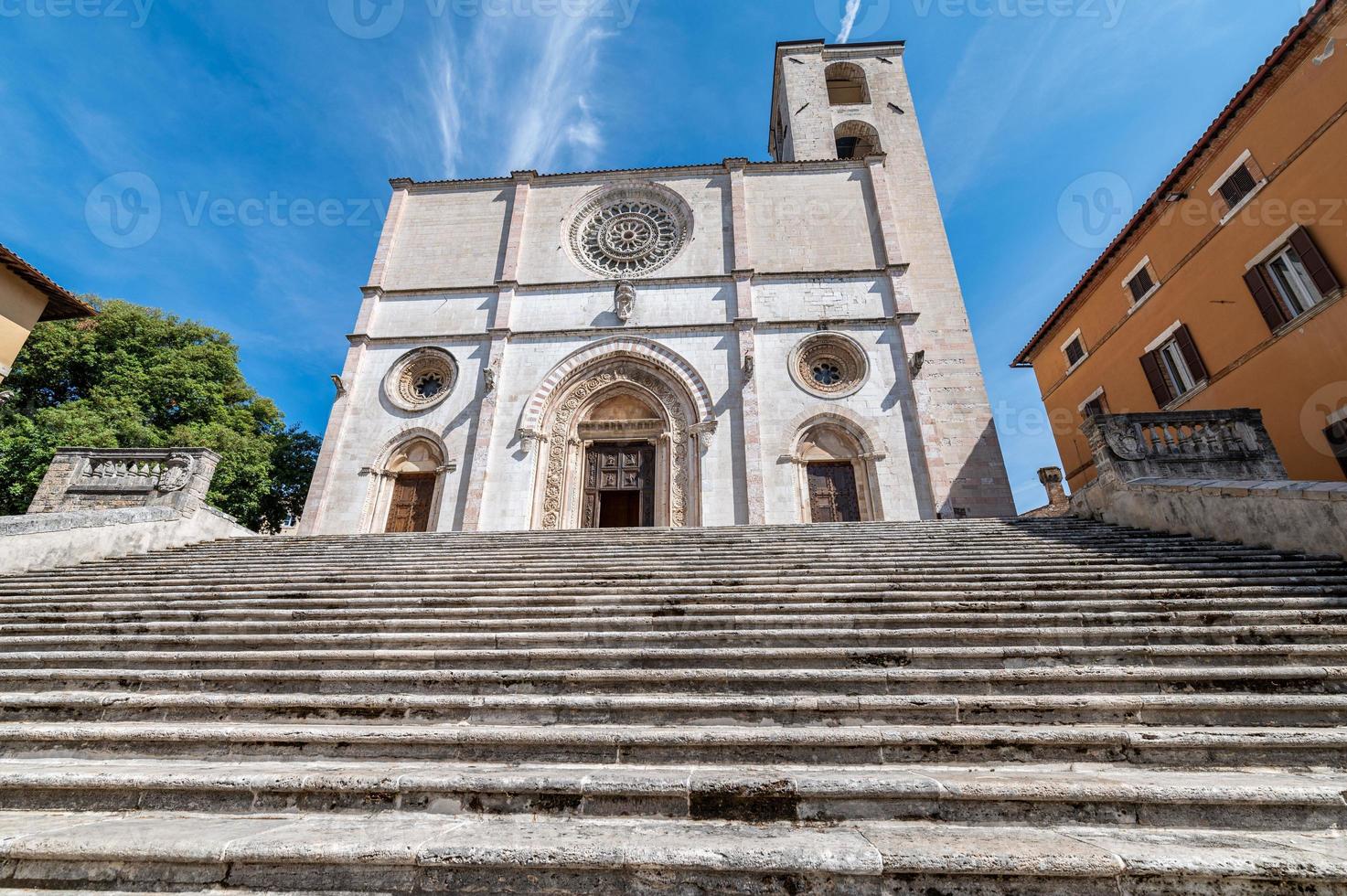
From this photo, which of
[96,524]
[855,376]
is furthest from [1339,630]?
[96,524]

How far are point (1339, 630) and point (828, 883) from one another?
14.5 ft

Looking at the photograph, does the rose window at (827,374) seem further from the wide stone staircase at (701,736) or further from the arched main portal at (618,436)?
the wide stone staircase at (701,736)

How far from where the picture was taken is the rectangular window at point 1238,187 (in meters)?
10.4

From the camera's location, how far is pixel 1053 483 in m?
17.2

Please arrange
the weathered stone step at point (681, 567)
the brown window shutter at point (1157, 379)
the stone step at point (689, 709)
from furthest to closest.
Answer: the brown window shutter at point (1157, 379) → the weathered stone step at point (681, 567) → the stone step at point (689, 709)

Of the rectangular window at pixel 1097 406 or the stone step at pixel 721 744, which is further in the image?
the rectangular window at pixel 1097 406

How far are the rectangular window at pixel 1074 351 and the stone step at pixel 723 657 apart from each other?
15.0m

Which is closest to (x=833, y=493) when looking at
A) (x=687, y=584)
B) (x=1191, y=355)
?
(x=687, y=584)

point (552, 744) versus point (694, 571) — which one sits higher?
point (694, 571)

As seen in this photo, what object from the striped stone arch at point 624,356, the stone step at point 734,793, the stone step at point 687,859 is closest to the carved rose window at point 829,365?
the striped stone arch at point 624,356

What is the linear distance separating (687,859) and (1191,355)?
15777mm

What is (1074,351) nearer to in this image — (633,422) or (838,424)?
(838,424)

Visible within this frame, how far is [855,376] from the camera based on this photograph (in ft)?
43.6

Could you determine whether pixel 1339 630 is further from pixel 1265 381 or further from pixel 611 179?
pixel 611 179
